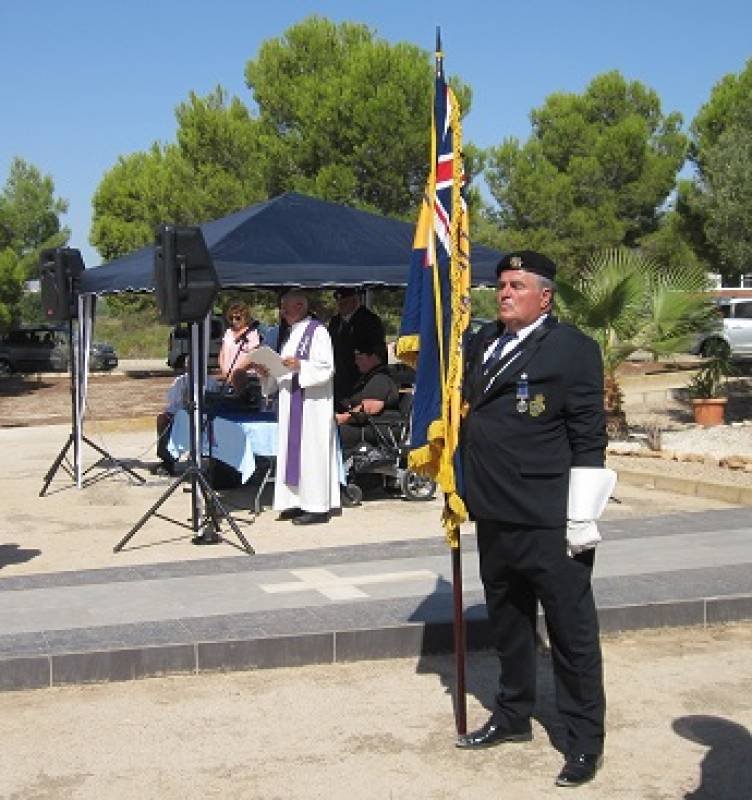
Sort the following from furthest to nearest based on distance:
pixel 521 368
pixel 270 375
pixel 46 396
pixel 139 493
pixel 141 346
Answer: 1. pixel 141 346
2. pixel 46 396
3. pixel 139 493
4. pixel 270 375
5. pixel 521 368

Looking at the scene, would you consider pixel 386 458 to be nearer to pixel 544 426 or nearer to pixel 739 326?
pixel 544 426

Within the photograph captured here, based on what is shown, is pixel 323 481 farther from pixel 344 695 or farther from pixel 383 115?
pixel 383 115

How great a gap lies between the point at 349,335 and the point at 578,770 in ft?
23.9

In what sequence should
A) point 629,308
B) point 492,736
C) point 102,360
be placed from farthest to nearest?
point 102,360 → point 629,308 → point 492,736

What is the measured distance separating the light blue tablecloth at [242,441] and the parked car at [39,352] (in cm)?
2627

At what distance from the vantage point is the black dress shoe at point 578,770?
468 cm

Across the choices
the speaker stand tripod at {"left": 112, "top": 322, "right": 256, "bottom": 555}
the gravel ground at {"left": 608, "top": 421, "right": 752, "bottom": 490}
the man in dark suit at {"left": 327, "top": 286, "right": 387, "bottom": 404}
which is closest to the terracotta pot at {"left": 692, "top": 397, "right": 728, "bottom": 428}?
the gravel ground at {"left": 608, "top": 421, "right": 752, "bottom": 490}

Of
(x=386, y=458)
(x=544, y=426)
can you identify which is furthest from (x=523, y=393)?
(x=386, y=458)

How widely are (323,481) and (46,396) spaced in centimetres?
2027

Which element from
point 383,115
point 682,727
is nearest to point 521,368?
point 682,727

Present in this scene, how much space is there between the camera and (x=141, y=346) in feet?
164

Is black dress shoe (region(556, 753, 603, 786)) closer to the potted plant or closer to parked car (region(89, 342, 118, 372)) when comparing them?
the potted plant

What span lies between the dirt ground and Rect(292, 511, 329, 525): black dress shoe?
404 cm

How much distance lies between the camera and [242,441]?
10.9 meters
